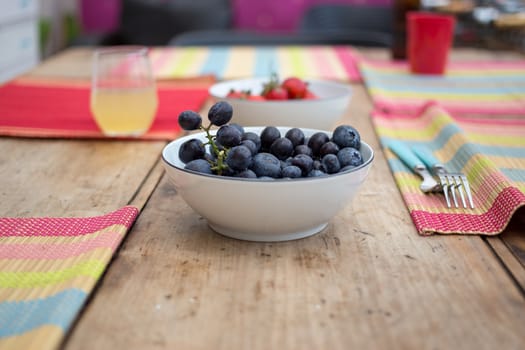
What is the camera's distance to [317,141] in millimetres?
798

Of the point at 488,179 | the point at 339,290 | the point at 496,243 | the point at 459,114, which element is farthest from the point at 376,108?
the point at 339,290

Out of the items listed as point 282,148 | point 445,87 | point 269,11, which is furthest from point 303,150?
point 269,11

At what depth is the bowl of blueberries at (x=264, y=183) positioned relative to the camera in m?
0.68

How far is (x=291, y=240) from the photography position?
0.74 m

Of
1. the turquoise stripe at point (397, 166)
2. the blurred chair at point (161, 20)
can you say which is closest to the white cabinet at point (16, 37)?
the blurred chair at point (161, 20)

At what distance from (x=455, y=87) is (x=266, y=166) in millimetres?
1059

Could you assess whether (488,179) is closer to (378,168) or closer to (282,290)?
(378,168)

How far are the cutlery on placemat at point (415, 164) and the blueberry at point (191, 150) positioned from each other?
315 millimetres

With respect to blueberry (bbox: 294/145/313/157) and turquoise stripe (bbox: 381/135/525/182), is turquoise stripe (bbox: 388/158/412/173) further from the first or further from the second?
blueberry (bbox: 294/145/313/157)

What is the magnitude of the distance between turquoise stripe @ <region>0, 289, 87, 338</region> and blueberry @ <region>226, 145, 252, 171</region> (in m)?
0.20

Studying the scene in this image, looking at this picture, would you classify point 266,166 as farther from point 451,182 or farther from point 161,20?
point 161,20

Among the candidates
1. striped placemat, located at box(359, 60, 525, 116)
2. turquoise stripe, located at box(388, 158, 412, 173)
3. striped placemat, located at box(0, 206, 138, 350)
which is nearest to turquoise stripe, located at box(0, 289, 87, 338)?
striped placemat, located at box(0, 206, 138, 350)

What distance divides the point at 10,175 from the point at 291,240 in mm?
472

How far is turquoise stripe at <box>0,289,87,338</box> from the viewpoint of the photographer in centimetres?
55
